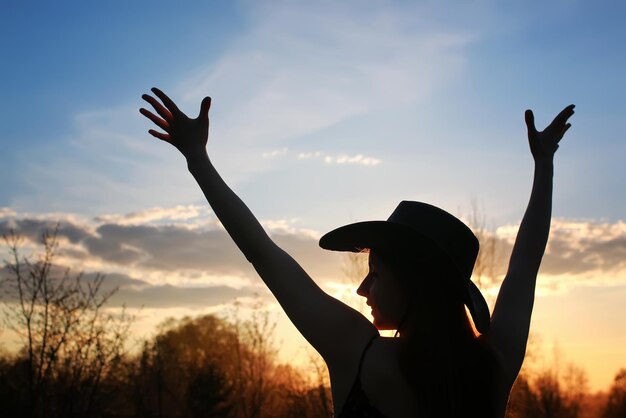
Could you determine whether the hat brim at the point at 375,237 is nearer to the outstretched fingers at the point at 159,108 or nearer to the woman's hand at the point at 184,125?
the woman's hand at the point at 184,125

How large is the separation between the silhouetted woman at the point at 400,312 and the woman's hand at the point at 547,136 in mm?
335

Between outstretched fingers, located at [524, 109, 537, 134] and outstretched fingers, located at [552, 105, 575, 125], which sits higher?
outstretched fingers, located at [552, 105, 575, 125]

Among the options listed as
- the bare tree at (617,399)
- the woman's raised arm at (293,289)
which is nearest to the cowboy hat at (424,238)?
the woman's raised arm at (293,289)

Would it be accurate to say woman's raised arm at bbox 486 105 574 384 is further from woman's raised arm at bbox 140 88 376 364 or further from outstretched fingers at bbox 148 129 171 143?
outstretched fingers at bbox 148 129 171 143

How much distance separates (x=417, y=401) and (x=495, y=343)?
0.33 metres

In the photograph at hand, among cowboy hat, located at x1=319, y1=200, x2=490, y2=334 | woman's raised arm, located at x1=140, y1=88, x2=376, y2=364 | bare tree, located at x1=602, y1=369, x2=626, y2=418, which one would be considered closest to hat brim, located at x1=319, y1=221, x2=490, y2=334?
cowboy hat, located at x1=319, y1=200, x2=490, y2=334

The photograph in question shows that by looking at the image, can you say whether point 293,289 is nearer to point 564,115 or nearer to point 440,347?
point 440,347

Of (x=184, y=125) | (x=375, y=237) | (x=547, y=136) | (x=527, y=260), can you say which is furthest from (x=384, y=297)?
(x=547, y=136)

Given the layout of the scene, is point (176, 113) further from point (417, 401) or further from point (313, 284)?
point (417, 401)

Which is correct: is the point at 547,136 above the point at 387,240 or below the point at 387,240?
above

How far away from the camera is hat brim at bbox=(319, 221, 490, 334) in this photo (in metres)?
1.48

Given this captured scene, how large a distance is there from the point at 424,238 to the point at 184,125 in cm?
69

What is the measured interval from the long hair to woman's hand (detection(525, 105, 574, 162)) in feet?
2.19

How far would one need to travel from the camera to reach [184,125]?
1.58m
